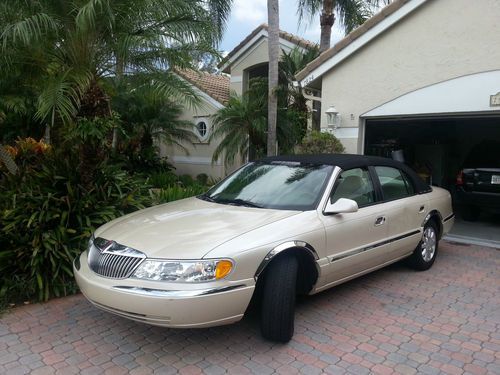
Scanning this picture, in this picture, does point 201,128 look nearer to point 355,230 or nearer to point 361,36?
point 361,36

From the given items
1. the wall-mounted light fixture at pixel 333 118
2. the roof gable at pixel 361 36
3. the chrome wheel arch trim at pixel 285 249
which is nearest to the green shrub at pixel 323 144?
the wall-mounted light fixture at pixel 333 118

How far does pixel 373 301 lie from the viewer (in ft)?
15.7

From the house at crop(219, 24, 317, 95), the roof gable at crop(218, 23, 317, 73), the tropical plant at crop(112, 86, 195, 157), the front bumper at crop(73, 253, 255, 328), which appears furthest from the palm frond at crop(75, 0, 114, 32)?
the house at crop(219, 24, 317, 95)

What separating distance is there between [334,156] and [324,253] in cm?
153

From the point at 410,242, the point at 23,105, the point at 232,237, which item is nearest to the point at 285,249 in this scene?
the point at 232,237

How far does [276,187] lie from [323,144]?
3824 millimetres

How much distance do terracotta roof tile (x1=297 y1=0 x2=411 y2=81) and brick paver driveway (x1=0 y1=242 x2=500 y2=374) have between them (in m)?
4.85

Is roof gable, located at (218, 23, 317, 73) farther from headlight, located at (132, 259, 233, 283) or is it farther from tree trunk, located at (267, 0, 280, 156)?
headlight, located at (132, 259, 233, 283)

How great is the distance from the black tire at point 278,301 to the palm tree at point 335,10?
32.3 feet

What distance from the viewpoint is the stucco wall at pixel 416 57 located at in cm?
686

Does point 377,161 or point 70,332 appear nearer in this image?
point 70,332

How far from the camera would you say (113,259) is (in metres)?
3.58

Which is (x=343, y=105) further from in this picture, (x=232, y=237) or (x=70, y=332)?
(x=70, y=332)

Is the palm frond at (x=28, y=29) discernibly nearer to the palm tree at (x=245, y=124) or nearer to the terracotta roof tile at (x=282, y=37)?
the palm tree at (x=245, y=124)
